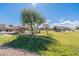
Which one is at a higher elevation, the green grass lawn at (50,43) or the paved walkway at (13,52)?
the green grass lawn at (50,43)

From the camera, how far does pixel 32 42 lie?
5.26 meters

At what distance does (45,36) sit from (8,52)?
0.39 meters

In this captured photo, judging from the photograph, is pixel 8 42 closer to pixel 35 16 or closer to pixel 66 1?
pixel 35 16

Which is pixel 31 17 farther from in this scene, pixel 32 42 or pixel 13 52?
pixel 13 52

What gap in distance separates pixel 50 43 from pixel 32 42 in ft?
0.58

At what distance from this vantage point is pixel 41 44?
5.25 m

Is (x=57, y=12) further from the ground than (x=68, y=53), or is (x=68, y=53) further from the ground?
(x=57, y=12)

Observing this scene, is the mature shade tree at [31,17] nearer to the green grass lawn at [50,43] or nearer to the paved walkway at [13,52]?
the green grass lawn at [50,43]

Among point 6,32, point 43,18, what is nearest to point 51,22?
point 43,18

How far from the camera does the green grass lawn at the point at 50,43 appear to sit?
5207 mm

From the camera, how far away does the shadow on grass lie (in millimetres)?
5234

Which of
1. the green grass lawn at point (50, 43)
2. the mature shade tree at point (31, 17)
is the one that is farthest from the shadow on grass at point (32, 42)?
the mature shade tree at point (31, 17)

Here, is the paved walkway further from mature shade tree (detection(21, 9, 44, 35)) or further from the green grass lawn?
mature shade tree (detection(21, 9, 44, 35))

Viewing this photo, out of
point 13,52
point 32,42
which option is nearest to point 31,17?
point 32,42
